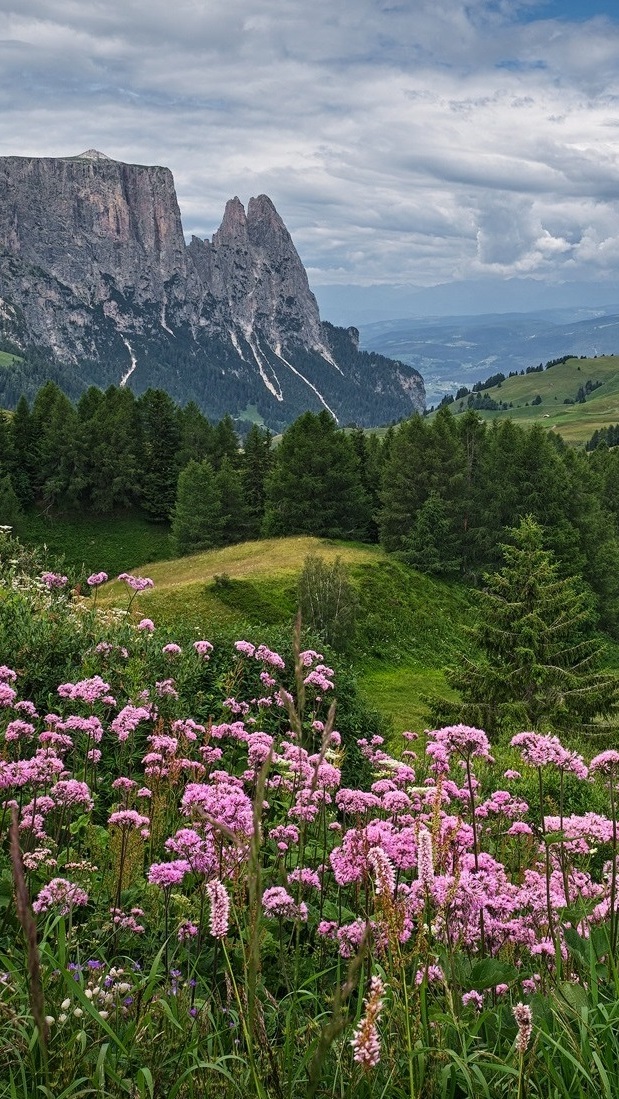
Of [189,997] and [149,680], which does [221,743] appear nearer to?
[149,680]

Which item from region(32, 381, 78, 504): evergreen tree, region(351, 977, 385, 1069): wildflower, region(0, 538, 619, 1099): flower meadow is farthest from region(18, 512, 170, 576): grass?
region(351, 977, 385, 1069): wildflower

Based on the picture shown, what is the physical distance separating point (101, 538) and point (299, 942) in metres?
72.8

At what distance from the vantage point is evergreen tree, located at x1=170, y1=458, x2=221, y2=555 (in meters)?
64.9

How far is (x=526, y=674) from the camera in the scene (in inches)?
1099

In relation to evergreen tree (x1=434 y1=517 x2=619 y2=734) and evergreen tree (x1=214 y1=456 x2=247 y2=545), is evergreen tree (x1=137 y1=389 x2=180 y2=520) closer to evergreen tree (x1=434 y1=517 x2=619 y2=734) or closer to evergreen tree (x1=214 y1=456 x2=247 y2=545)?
evergreen tree (x1=214 y1=456 x2=247 y2=545)

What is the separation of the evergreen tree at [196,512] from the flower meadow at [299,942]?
5902 centimetres

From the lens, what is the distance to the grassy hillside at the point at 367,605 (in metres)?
35.1

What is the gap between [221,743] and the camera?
9555 mm

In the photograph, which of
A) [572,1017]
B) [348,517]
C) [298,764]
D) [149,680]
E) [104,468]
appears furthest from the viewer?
[104,468]

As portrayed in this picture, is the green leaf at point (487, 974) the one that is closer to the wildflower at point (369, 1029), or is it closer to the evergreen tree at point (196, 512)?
the wildflower at point (369, 1029)

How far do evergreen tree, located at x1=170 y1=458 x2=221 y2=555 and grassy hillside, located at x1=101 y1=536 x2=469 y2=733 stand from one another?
9.38 meters

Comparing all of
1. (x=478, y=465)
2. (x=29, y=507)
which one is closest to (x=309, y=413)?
(x=478, y=465)

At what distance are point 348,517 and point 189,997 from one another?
2368 inches

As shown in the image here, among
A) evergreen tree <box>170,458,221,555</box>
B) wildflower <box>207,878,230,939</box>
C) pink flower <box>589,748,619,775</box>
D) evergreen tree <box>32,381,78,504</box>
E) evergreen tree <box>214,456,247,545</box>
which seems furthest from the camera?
evergreen tree <box>32,381,78,504</box>
